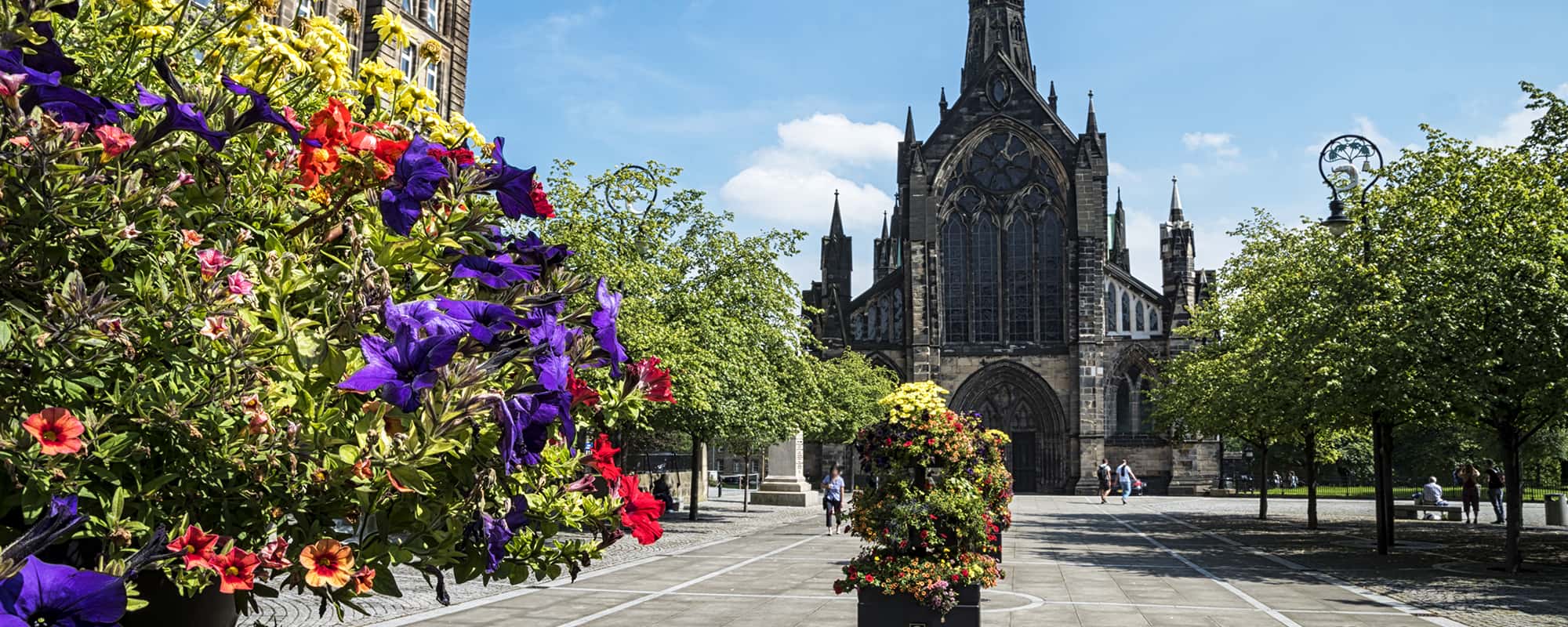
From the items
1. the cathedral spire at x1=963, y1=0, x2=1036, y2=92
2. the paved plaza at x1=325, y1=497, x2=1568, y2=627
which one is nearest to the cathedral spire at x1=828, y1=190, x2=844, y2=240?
the cathedral spire at x1=963, y1=0, x2=1036, y2=92

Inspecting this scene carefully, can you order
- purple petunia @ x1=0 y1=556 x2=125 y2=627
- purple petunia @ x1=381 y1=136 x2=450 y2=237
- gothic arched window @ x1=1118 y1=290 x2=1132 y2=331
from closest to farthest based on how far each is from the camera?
purple petunia @ x1=0 y1=556 x2=125 y2=627
purple petunia @ x1=381 y1=136 x2=450 y2=237
gothic arched window @ x1=1118 y1=290 x2=1132 y2=331

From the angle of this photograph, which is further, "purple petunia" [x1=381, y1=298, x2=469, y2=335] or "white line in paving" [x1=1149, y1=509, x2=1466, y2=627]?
"white line in paving" [x1=1149, y1=509, x2=1466, y2=627]

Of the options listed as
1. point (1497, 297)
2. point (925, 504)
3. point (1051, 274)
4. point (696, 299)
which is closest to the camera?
point (925, 504)

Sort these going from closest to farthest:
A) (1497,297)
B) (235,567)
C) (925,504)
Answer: (235,567)
(925,504)
(1497,297)

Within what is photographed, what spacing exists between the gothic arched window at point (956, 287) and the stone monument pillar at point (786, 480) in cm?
2083

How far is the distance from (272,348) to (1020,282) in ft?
197

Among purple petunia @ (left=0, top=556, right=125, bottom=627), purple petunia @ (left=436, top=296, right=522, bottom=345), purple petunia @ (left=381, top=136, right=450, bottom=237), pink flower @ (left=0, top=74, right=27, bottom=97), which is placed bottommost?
purple petunia @ (left=0, top=556, right=125, bottom=627)

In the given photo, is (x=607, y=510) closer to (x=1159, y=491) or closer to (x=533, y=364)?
(x=533, y=364)

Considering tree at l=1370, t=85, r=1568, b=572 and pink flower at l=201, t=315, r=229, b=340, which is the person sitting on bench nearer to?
tree at l=1370, t=85, r=1568, b=572

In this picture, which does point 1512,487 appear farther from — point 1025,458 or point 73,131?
point 1025,458

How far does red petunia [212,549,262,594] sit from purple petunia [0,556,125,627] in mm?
231

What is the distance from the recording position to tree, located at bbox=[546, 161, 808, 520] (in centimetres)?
2433

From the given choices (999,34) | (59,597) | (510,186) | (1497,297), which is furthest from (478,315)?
(999,34)

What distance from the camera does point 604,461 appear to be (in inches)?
112
